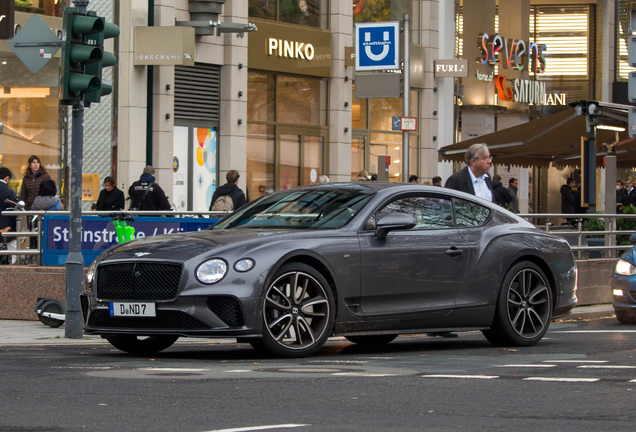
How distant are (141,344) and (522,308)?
3472 mm

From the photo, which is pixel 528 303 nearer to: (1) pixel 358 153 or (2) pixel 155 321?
(2) pixel 155 321

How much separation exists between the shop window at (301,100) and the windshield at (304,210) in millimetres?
17690

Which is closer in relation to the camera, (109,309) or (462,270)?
(109,309)

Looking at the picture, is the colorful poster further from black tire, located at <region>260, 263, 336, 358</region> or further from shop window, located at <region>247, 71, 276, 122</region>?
black tire, located at <region>260, 263, 336, 358</region>

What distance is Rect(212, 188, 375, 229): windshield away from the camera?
9.27 meters

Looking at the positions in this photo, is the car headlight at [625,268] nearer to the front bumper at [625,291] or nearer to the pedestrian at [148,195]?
the front bumper at [625,291]

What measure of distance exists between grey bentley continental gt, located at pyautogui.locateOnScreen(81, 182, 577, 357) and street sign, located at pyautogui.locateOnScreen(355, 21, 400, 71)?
28.8ft

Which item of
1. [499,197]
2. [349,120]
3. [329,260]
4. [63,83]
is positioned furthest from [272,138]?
[329,260]

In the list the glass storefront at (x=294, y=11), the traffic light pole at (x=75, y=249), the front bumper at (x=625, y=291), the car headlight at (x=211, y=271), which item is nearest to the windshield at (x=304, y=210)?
the car headlight at (x=211, y=271)

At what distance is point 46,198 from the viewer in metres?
16.7

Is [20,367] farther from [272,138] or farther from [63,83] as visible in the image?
[272,138]

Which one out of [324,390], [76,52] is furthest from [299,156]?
[324,390]

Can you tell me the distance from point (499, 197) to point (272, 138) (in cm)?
1250

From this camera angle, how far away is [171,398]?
647cm
